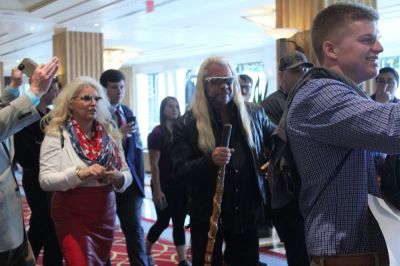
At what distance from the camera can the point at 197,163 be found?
2.95m

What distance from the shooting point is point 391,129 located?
1416 millimetres

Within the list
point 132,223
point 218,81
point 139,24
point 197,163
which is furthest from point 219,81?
point 139,24

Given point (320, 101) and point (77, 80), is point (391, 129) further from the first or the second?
point (77, 80)

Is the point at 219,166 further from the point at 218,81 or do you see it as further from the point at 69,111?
the point at 69,111

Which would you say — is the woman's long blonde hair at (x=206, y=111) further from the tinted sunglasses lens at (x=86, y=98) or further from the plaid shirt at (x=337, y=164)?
the plaid shirt at (x=337, y=164)

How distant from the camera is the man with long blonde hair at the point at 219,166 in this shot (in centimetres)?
296

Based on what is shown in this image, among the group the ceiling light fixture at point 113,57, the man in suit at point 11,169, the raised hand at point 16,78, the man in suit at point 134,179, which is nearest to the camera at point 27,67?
the raised hand at point 16,78

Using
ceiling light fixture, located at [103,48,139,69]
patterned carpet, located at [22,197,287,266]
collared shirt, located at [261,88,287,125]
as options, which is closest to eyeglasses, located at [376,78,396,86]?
collared shirt, located at [261,88,287,125]

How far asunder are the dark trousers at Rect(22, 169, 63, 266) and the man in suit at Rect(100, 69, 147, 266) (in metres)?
0.55

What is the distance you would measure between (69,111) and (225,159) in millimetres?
1148

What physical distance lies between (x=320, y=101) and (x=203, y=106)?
1564 millimetres

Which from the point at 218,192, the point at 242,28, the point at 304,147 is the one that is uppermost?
the point at 242,28

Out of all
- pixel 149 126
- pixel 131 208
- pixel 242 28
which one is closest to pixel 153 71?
pixel 149 126

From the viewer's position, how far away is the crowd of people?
5.06ft
